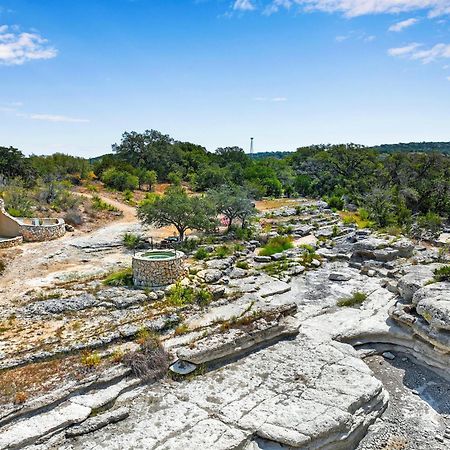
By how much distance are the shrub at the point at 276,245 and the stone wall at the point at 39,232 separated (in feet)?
42.3

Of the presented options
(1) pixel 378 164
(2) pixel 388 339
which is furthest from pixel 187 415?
(1) pixel 378 164

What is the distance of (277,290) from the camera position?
17.1 m

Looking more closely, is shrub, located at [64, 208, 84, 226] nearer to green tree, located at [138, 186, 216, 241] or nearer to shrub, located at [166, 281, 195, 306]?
green tree, located at [138, 186, 216, 241]

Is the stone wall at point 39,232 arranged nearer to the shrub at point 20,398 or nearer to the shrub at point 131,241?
the shrub at point 131,241

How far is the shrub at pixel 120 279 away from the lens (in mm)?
16719

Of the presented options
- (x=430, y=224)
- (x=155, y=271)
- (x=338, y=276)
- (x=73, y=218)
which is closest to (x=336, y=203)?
(x=430, y=224)

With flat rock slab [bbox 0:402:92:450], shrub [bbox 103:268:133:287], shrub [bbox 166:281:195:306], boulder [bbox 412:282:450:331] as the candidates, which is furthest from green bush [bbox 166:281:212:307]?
boulder [bbox 412:282:450:331]

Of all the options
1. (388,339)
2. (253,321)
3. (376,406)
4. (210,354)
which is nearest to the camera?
(376,406)

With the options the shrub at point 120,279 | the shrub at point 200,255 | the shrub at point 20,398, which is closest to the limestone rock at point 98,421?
the shrub at point 20,398

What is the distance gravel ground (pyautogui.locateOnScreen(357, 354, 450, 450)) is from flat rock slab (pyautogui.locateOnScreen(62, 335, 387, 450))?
1.27ft

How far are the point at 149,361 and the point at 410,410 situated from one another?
6956mm

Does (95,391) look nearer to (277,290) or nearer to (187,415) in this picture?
(187,415)

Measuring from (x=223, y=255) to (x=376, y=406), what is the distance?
37.4ft

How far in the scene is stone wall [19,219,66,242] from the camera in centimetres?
2533
